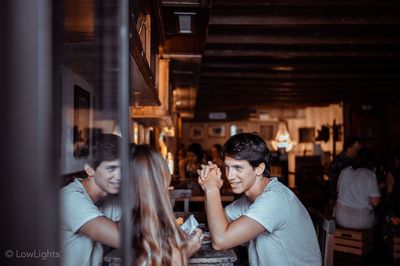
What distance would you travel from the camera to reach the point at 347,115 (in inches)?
481

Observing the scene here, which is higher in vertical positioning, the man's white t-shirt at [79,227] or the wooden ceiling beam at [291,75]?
the wooden ceiling beam at [291,75]

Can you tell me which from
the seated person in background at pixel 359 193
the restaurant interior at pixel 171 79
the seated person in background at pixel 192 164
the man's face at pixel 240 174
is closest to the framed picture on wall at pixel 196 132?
the restaurant interior at pixel 171 79

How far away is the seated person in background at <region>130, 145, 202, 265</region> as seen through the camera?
2.05m

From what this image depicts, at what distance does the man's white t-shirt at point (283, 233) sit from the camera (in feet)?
8.28

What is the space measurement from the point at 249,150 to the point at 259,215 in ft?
1.40

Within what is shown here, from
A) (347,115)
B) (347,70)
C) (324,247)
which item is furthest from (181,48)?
(347,115)

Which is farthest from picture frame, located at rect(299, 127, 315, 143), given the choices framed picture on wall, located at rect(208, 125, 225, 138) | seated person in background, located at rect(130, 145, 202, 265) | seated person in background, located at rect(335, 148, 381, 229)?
seated person in background, located at rect(130, 145, 202, 265)

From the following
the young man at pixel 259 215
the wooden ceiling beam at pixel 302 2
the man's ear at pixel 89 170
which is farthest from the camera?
the wooden ceiling beam at pixel 302 2

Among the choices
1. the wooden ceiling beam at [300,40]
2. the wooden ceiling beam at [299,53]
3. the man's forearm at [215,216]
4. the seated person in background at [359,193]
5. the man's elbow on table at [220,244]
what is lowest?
the seated person in background at [359,193]

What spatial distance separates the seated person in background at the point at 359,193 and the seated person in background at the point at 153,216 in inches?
179

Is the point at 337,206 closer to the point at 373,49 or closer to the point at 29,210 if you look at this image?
the point at 373,49

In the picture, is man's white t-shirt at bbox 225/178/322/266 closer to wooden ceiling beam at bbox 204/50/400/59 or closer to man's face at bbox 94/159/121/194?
man's face at bbox 94/159/121/194

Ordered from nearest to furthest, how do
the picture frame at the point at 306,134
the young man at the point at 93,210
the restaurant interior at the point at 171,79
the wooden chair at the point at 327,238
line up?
the restaurant interior at the point at 171,79 → the young man at the point at 93,210 → the wooden chair at the point at 327,238 → the picture frame at the point at 306,134

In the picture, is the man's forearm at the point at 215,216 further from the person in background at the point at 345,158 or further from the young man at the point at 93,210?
the person in background at the point at 345,158
